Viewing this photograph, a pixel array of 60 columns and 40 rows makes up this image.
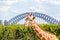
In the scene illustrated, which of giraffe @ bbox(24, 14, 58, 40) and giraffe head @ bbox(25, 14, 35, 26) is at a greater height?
giraffe head @ bbox(25, 14, 35, 26)

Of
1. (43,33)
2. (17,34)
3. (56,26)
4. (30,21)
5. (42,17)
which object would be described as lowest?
(42,17)

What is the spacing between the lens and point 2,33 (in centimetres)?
1120

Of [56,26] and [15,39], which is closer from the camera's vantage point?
[15,39]

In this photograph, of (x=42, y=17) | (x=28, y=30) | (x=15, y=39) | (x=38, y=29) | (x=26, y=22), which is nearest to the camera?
(x=26, y=22)

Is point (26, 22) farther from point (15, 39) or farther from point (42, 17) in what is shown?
point (42, 17)

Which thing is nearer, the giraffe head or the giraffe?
the giraffe head

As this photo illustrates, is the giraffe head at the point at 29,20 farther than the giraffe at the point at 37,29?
No

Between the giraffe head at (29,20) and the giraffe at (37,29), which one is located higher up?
the giraffe head at (29,20)

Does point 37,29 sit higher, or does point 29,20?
point 29,20

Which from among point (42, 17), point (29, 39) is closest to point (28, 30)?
point (29, 39)

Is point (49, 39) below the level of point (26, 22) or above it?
below

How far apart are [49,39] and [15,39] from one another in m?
1.67

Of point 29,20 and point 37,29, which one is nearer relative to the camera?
point 29,20

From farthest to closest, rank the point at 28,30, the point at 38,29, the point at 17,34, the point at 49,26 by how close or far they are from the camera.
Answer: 1. the point at 49,26
2. the point at 28,30
3. the point at 17,34
4. the point at 38,29
